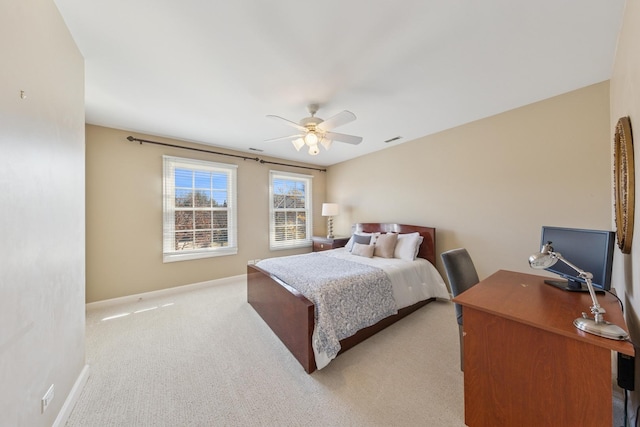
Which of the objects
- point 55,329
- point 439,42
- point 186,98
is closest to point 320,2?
point 439,42

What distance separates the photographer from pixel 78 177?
1.66 metres

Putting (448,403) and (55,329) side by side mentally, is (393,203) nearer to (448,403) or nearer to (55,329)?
(448,403)

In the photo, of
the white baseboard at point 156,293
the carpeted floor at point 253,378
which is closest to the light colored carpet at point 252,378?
the carpeted floor at point 253,378

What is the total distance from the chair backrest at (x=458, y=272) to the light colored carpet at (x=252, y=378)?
61 centimetres

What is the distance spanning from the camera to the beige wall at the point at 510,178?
2.25m

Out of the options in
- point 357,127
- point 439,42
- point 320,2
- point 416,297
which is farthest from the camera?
point 357,127

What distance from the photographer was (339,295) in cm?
210

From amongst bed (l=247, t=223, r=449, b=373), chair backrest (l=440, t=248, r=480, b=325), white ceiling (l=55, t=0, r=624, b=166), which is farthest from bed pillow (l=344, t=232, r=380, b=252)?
white ceiling (l=55, t=0, r=624, b=166)

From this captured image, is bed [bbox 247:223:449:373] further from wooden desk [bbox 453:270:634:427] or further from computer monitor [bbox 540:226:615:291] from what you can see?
computer monitor [bbox 540:226:615:291]

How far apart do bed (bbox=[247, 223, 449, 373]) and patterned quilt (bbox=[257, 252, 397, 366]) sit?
0.06 m

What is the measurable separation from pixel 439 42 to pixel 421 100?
89 centimetres

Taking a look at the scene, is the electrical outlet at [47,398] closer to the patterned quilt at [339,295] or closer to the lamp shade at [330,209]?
the patterned quilt at [339,295]

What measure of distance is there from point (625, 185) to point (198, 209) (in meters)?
4.71

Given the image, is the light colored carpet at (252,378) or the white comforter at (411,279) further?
the white comforter at (411,279)
